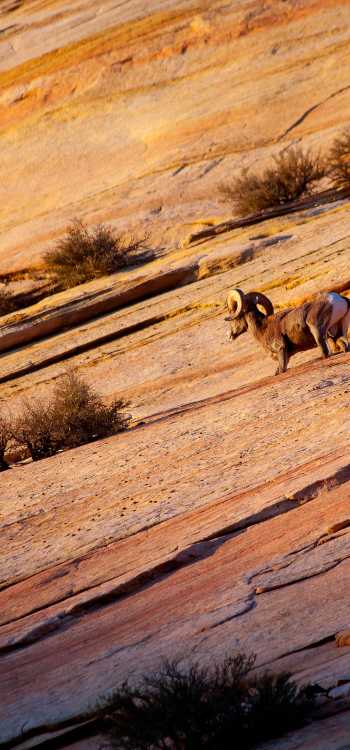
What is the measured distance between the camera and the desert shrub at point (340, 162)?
18.1m

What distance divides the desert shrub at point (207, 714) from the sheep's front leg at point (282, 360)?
6.17 m

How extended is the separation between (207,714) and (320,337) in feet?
A: 20.3

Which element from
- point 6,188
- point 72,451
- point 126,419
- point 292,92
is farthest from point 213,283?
point 6,188

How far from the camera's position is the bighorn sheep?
26.6 ft

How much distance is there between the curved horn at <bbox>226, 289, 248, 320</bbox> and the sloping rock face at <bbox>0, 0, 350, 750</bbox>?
1009 mm

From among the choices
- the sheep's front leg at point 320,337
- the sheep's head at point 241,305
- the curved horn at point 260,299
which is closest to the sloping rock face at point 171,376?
the sheep's front leg at point 320,337

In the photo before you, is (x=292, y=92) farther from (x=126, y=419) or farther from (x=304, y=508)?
(x=304, y=508)

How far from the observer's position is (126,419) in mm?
8703

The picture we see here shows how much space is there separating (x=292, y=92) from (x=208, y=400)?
61.2ft

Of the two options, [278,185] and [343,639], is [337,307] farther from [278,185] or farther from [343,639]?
[278,185]

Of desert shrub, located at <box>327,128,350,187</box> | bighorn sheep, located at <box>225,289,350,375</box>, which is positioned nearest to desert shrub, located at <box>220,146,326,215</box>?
desert shrub, located at <box>327,128,350,187</box>

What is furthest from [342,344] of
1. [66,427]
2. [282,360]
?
[66,427]

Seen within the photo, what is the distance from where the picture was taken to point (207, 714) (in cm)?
256

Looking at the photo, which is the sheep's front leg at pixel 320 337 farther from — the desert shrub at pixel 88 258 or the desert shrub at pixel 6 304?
the desert shrub at pixel 6 304
